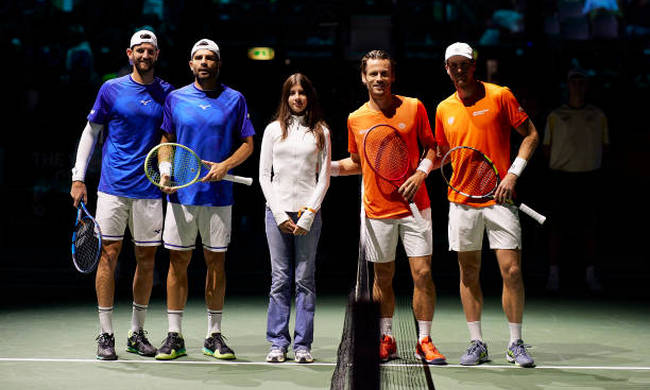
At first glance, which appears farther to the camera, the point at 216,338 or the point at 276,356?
the point at 216,338

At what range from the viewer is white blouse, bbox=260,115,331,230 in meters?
6.66

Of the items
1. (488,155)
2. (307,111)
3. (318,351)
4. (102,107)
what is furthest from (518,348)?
(102,107)

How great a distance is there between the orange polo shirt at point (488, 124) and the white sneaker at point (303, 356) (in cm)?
145

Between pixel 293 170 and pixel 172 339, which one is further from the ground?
pixel 293 170

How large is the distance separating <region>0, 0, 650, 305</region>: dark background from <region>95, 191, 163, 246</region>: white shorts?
6.27 metres

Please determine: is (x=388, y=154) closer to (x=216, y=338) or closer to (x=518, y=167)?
(x=518, y=167)

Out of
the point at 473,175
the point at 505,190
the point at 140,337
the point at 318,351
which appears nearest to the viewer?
the point at 505,190

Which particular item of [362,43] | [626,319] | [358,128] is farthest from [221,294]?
[362,43]

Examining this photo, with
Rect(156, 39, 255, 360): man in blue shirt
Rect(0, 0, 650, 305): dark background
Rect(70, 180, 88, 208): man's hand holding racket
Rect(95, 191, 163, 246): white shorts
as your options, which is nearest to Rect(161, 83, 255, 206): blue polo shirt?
Rect(156, 39, 255, 360): man in blue shirt

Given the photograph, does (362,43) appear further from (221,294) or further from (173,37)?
(221,294)

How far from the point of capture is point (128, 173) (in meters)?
6.77

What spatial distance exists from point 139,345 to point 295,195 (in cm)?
152

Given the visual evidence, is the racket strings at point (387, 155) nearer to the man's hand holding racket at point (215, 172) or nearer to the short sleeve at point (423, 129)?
the short sleeve at point (423, 129)

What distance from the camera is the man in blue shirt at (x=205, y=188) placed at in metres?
6.70
